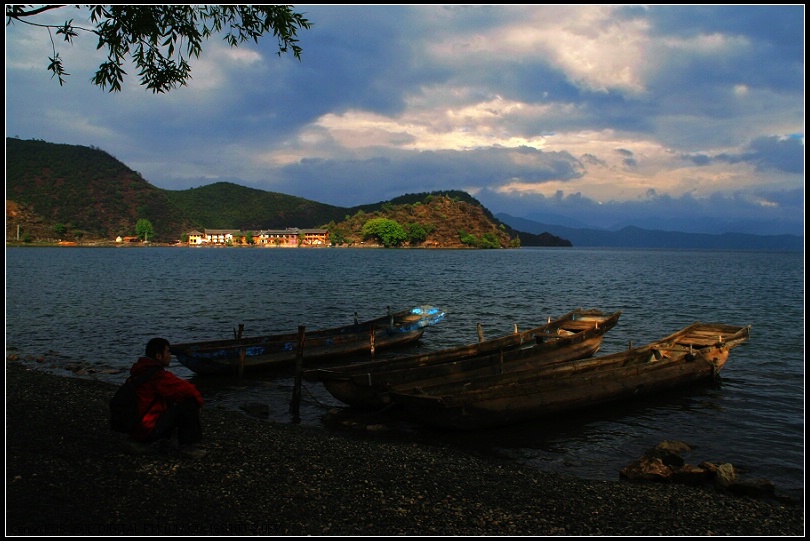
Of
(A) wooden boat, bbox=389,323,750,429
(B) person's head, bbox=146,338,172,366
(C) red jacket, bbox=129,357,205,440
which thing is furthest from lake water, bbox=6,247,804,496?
(B) person's head, bbox=146,338,172,366

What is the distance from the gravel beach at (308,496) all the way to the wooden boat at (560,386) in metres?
2.04

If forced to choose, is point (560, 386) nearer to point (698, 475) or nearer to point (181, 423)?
point (698, 475)

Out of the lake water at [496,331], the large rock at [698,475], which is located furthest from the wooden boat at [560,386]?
the large rock at [698,475]

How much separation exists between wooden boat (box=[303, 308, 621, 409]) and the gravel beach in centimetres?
350

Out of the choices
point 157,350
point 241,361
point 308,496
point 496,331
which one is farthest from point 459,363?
point 496,331

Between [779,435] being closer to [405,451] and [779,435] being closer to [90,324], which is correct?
[405,451]

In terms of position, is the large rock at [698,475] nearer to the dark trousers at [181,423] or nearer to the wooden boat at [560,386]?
the wooden boat at [560,386]

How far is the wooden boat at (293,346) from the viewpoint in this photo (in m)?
19.1

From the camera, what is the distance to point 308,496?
308 inches

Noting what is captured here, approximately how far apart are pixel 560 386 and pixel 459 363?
308cm

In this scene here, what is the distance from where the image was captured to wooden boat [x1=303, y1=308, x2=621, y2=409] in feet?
47.8

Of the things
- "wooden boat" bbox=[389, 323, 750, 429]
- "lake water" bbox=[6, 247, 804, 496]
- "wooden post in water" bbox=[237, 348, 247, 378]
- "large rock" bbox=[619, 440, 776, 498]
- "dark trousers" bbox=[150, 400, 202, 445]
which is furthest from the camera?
"wooden post in water" bbox=[237, 348, 247, 378]

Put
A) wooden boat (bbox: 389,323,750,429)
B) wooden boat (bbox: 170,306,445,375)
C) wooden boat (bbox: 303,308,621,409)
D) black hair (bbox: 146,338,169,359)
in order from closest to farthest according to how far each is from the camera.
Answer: black hair (bbox: 146,338,169,359) → wooden boat (bbox: 389,323,750,429) → wooden boat (bbox: 303,308,621,409) → wooden boat (bbox: 170,306,445,375)

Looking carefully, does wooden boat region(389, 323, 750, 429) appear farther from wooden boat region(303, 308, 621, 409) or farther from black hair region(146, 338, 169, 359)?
black hair region(146, 338, 169, 359)
